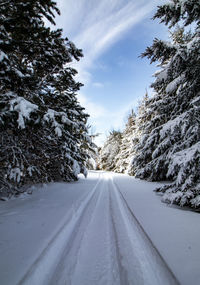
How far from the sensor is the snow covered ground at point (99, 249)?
4.75 feet

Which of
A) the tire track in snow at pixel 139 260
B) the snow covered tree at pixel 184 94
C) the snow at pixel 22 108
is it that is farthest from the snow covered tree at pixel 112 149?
the snow at pixel 22 108

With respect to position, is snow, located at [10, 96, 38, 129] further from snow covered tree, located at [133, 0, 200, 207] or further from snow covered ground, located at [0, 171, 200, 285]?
snow covered tree, located at [133, 0, 200, 207]

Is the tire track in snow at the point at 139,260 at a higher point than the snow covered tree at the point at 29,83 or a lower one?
lower

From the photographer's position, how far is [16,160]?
454 cm

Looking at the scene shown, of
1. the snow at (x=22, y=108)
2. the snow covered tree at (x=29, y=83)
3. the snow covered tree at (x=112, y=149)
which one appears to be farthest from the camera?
the snow covered tree at (x=112, y=149)

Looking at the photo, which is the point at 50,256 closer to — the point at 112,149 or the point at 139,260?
the point at 139,260

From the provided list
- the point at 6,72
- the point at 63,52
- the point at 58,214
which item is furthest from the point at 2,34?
the point at 58,214

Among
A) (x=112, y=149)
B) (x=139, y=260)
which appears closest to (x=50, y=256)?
(x=139, y=260)

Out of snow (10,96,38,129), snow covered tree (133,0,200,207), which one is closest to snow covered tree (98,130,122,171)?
snow covered tree (133,0,200,207)

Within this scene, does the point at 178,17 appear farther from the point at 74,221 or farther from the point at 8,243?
the point at 8,243

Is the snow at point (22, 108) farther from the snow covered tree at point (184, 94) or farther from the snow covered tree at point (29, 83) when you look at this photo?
the snow covered tree at point (184, 94)

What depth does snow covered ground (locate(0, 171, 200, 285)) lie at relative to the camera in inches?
57.1

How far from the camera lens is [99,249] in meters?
1.98

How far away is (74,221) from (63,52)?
201 inches
